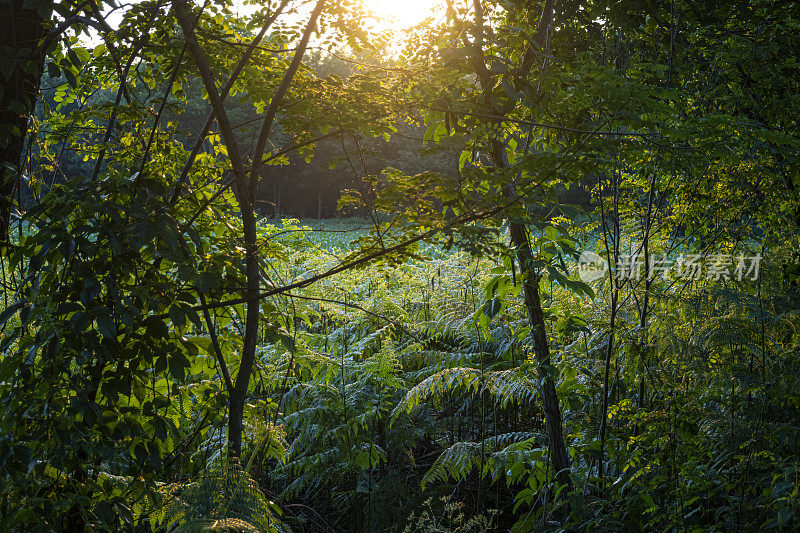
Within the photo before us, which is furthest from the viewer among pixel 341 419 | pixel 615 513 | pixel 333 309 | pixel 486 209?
pixel 333 309

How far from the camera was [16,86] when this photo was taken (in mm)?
1941

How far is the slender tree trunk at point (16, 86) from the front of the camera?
187cm

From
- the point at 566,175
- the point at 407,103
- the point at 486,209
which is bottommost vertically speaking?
the point at 486,209

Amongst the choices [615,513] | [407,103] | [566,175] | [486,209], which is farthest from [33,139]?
[615,513]

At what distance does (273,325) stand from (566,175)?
127 centimetres

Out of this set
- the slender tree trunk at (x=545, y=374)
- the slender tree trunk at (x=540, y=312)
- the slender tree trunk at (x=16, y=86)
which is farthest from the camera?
the slender tree trunk at (x=545, y=374)

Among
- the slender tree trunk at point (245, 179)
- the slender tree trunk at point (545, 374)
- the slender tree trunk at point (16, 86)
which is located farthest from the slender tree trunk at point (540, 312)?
the slender tree trunk at point (16, 86)

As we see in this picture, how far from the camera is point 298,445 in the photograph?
349 centimetres

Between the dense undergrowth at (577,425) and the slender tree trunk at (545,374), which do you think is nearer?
the dense undergrowth at (577,425)

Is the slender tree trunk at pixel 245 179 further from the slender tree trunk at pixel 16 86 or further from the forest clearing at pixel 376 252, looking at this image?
the slender tree trunk at pixel 16 86

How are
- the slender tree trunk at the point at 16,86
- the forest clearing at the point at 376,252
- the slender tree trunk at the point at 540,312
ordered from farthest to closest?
the slender tree trunk at the point at 540,312 → the slender tree trunk at the point at 16,86 → the forest clearing at the point at 376,252

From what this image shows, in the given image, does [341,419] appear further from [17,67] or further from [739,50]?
[739,50]

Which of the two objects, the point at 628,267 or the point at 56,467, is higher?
the point at 628,267

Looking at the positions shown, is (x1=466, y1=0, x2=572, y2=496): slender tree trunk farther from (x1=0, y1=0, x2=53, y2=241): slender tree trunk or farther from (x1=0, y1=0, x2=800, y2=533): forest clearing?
(x1=0, y1=0, x2=53, y2=241): slender tree trunk
